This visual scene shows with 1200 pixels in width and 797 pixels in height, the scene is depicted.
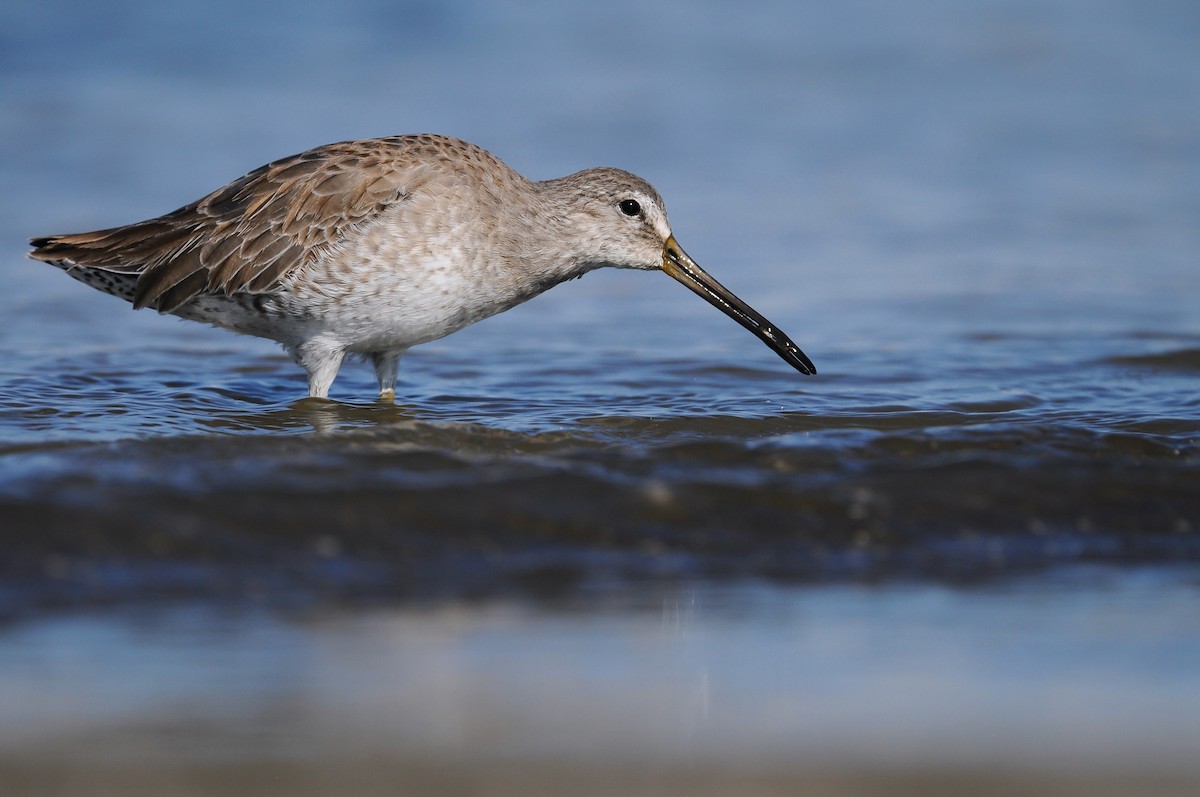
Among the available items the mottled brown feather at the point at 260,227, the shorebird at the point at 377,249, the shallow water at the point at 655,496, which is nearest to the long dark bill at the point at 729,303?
the shorebird at the point at 377,249

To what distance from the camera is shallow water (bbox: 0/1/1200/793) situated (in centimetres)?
445

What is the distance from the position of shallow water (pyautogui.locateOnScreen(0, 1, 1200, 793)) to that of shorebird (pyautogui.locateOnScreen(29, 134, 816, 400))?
517 mm

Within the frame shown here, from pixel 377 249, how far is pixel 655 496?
2335mm

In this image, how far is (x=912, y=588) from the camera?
5875 mm

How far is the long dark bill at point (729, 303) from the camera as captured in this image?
8906 mm

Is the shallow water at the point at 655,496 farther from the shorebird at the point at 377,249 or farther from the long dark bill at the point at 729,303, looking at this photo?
the shorebird at the point at 377,249

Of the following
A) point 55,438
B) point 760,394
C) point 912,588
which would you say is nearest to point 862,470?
point 912,588

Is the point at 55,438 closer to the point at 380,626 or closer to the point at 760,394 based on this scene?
the point at 380,626

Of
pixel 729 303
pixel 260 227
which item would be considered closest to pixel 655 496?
pixel 729 303

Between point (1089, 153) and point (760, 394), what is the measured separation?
7.69m

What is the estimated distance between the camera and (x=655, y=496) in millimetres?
6559

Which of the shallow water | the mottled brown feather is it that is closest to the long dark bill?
the shallow water

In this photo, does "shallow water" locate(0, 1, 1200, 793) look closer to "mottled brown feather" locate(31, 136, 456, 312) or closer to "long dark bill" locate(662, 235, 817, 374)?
"long dark bill" locate(662, 235, 817, 374)

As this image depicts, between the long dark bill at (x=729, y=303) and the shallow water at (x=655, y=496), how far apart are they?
0.24 metres
